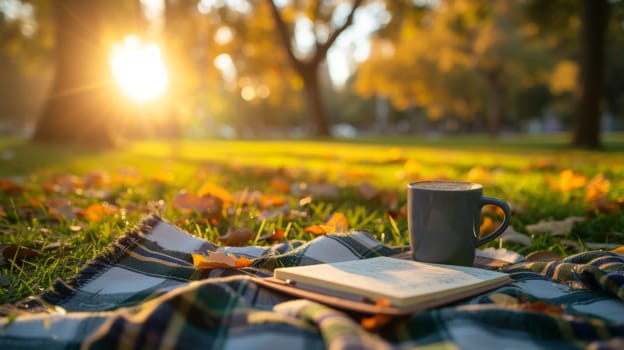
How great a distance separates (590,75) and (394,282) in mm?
9405

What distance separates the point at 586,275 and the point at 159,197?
2313 mm

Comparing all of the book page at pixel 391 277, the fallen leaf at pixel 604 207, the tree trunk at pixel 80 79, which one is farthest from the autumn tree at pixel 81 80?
the book page at pixel 391 277

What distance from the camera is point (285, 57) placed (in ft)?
62.8

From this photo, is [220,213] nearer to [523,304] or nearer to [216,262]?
[216,262]

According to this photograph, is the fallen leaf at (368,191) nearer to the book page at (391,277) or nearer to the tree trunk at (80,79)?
the book page at (391,277)

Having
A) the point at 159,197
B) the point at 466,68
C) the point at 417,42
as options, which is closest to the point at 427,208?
the point at 159,197

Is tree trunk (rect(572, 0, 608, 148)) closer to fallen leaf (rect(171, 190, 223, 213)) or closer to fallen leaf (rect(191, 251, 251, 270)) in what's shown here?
fallen leaf (rect(171, 190, 223, 213))

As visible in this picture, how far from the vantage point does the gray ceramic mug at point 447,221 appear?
1.50 metres

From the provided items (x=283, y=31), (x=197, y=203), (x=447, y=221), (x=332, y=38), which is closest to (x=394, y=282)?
(x=447, y=221)

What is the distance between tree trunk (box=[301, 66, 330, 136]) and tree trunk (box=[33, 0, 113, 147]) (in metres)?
7.64

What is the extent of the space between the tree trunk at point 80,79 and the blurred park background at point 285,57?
2cm

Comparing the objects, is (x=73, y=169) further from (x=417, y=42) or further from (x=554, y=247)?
(x=417, y=42)

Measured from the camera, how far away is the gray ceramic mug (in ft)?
4.91

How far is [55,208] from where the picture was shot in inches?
92.0
